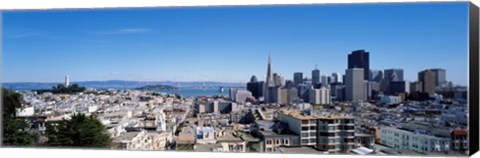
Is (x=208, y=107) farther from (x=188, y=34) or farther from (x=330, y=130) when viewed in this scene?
(x=330, y=130)

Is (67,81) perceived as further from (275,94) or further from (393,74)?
(393,74)

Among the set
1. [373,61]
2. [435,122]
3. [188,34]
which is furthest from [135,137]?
[435,122]

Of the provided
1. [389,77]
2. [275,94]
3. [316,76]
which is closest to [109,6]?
[275,94]

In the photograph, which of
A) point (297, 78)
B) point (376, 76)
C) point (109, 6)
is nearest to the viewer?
point (376, 76)

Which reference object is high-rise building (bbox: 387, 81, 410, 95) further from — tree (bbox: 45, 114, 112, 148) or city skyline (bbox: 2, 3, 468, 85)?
tree (bbox: 45, 114, 112, 148)

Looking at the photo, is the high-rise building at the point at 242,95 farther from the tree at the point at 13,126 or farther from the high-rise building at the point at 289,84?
the tree at the point at 13,126

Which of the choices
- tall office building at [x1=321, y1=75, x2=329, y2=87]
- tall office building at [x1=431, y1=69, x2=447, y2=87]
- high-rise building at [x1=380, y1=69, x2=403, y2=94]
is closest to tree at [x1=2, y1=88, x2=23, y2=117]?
tall office building at [x1=321, y1=75, x2=329, y2=87]
